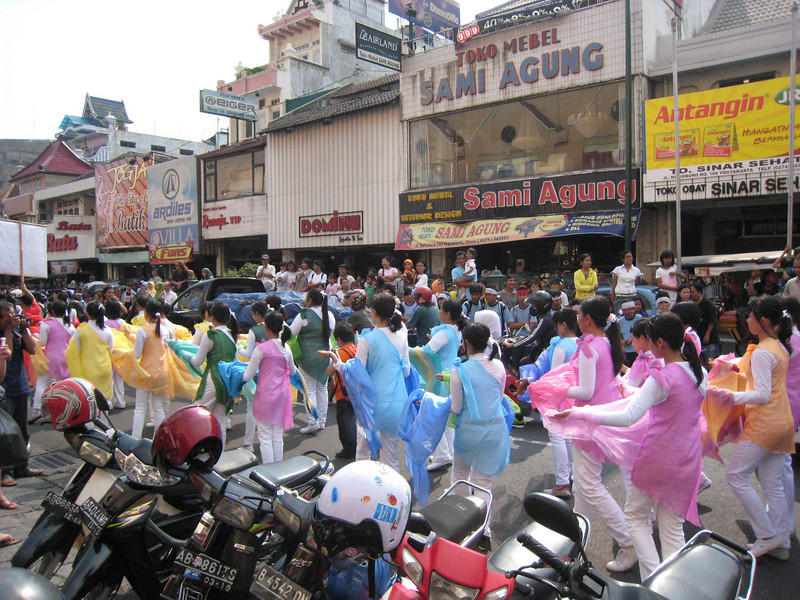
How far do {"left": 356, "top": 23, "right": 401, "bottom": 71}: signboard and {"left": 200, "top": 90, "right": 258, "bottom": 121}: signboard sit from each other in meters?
8.94

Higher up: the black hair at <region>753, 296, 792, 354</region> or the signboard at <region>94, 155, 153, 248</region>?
the signboard at <region>94, 155, 153, 248</region>

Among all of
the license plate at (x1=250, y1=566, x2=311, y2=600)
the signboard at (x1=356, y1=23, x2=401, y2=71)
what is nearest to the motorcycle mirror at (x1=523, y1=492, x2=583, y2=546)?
the license plate at (x1=250, y1=566, x2=311, y2=600)

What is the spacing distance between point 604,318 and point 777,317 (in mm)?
1123

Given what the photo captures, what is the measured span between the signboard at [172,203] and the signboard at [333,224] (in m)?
6.72

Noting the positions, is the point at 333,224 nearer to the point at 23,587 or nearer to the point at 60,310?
the point at 60,310

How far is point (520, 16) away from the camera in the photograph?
49.6 feet

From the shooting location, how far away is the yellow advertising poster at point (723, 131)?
11.8m

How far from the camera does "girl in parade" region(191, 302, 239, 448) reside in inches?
246

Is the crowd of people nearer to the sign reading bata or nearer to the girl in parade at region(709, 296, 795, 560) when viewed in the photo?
the girl in parade at region(709, 296, 795, 560)

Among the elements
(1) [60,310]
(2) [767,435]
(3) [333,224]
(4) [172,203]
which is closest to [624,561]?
(2) [767,435]

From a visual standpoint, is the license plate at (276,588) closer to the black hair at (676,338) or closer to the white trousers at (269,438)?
the black hair at (676,338)

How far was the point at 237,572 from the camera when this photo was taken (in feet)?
8.56

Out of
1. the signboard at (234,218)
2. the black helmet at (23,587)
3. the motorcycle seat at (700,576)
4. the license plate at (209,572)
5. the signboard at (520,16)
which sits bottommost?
the license plate at (209,572)

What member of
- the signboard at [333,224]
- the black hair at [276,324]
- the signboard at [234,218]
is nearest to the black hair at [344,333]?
the black hair at [276,324]
